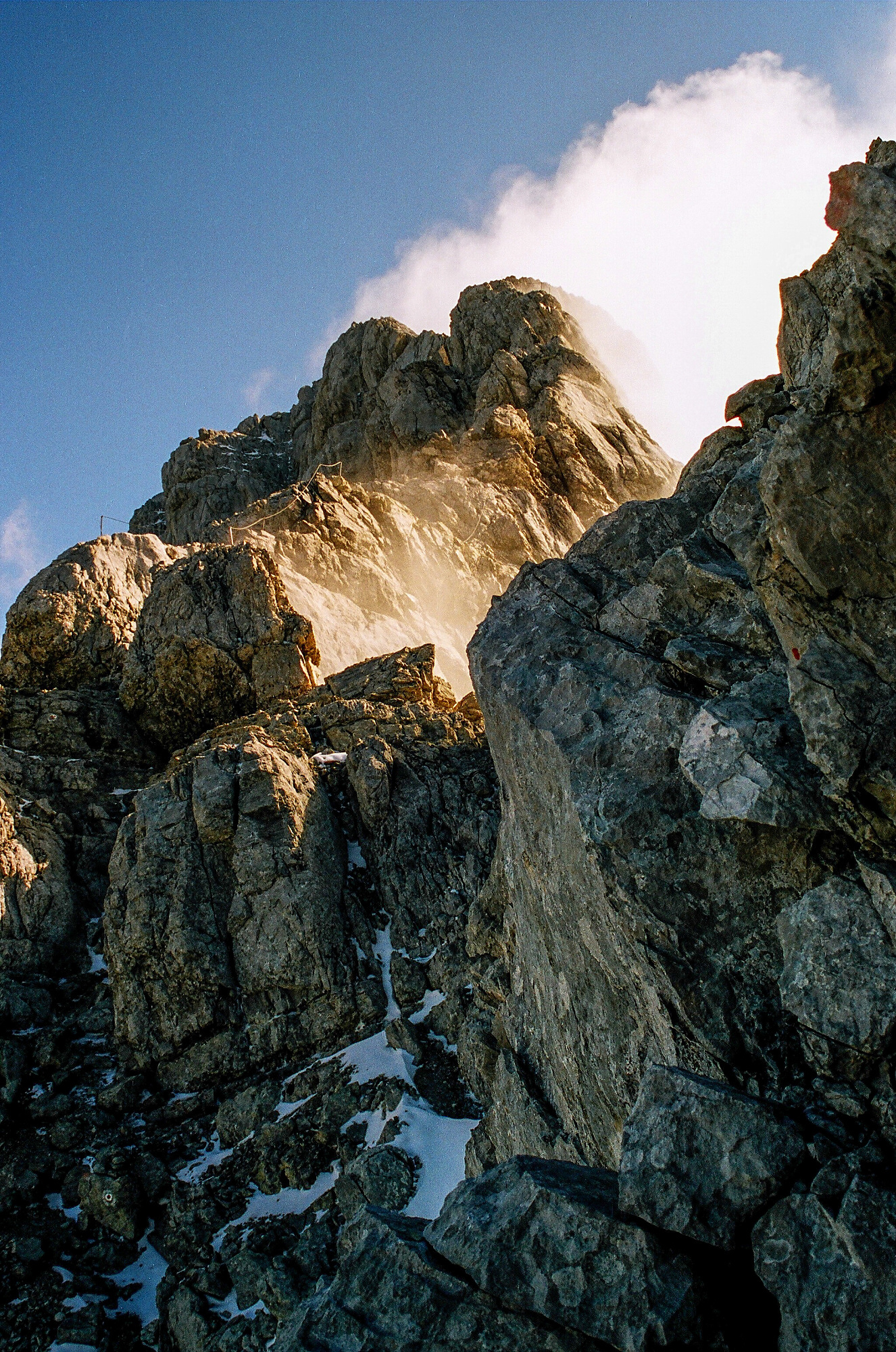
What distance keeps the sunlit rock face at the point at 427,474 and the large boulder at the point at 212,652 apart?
10.1 ft

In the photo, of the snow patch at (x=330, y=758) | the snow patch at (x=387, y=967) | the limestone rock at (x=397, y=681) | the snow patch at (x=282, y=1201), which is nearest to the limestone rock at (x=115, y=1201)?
the snow patch at (x=282, y=1201)

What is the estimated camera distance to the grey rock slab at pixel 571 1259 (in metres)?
6.20

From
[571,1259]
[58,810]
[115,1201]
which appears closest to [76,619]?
[58,810]

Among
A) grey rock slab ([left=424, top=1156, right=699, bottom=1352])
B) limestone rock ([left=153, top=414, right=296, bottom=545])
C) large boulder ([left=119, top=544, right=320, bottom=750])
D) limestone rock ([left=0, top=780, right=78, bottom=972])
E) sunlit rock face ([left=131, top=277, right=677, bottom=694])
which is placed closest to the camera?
grey rock slab ([left=424, top=1156, right=699, bottom=1352])

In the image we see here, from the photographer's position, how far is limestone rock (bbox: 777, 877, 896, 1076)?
309 inches

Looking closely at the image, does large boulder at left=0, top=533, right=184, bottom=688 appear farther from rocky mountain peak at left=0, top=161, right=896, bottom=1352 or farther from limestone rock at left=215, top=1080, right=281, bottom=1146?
limestone rock at left=215, top=1080, right=281, bottom=1146

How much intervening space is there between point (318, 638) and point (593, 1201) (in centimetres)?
4340

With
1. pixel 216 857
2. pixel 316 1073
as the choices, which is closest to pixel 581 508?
pixel 216 857

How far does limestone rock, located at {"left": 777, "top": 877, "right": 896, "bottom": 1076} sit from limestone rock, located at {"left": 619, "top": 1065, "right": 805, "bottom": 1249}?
4.39ft

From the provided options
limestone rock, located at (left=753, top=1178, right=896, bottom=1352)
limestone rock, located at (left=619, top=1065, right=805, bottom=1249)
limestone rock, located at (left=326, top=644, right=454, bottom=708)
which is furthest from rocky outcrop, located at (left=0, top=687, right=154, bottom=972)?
limestone rock, located at (left=753, top=1178, right=896, bottom=1352)

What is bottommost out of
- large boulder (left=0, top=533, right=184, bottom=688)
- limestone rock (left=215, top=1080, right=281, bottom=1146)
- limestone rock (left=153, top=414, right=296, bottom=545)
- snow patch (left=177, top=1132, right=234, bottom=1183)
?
snow patch (left=177, top=1132, right=234, bottom=1183)

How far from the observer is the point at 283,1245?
2111 cm

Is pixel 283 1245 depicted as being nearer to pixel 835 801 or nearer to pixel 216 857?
pixel 216 857

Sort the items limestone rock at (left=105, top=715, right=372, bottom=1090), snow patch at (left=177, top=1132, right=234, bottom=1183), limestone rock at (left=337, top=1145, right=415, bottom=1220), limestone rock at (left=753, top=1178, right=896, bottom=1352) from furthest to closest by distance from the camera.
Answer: limestone rock at (left=105, top=715, right=372, bottom=1090) → snow patch at (left=177, top=1132, right=234, bottom=1183) → limestone rock at (left=337, top=1145, right=415, bottom=1220) → limestone rock at (left=753, top=1178, right=896, bottom=1352)
